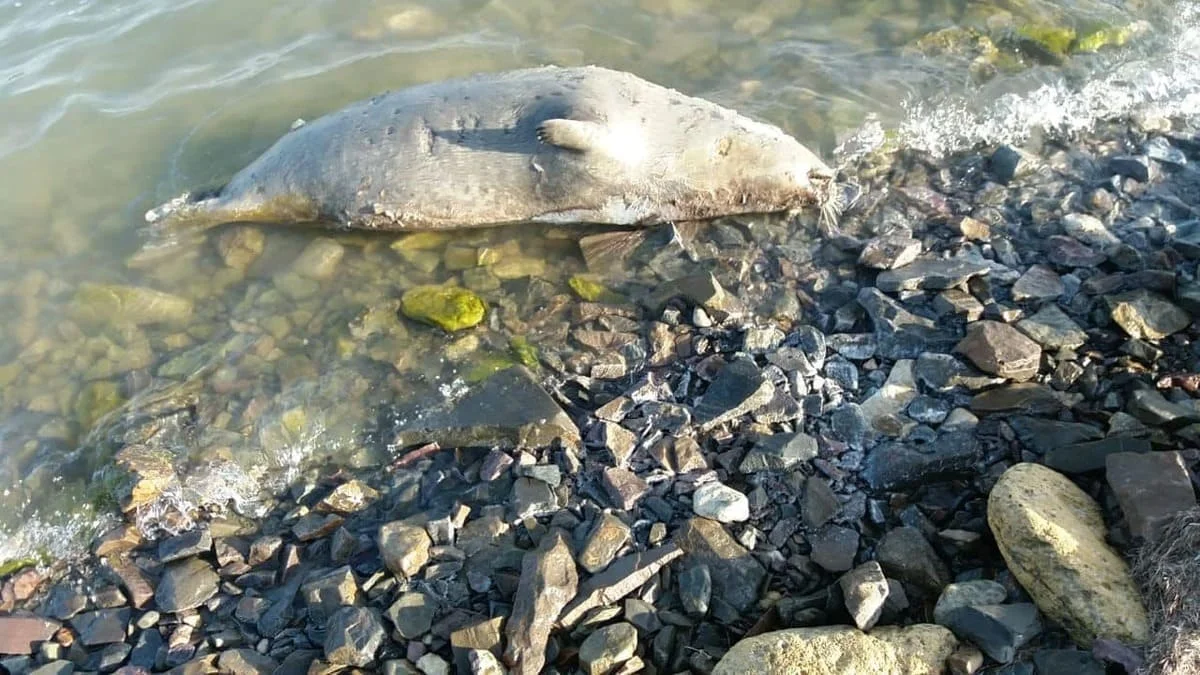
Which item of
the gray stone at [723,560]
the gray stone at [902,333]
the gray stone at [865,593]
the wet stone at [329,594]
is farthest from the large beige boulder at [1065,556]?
the wet stone at [329,594]

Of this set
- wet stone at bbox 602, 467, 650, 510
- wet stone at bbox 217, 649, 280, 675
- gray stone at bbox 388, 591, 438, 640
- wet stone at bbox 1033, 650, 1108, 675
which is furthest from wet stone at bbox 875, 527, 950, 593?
wet stone at bbox 217, 649, 280, 675

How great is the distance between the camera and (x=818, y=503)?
4.21 metres

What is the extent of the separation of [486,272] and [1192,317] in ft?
14.3

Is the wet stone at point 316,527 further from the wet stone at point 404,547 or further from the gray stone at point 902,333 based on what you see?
the gray stone at point 902,333

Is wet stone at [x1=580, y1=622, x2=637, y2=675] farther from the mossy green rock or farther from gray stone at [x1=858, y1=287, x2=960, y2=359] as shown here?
the mossy green rock

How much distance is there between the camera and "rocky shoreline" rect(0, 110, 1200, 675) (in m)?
3.62

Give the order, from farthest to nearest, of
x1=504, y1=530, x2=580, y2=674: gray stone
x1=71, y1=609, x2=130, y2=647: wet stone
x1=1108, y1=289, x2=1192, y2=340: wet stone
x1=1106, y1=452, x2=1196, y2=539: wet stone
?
1. x1=1108, y1=289, x2=1192, y2=340: wet stone
2. x1=71, y1=609, x2=130, y2=647: wet stone
3. x1=504, y1=530, x2=580, y2=674: gray stone
4. x1=1106, y1=452, x2=1196, y2=539: wet stone

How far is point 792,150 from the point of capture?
639 centimetres

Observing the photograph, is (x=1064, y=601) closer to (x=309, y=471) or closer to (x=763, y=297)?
(x=763, y=297)

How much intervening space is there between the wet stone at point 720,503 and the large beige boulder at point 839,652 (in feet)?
2.53

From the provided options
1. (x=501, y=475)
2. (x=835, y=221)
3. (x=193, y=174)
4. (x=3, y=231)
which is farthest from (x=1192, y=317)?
(x=3, y=231)

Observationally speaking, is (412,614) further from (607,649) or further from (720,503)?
(720,503)

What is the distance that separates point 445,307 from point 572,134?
1.44 m

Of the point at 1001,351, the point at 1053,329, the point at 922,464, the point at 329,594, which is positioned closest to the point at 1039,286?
the point at 1053,329
